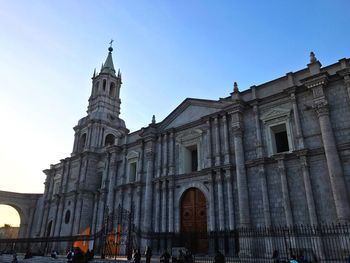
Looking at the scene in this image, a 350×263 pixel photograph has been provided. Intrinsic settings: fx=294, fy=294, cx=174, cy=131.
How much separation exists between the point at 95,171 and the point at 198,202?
13.6 m

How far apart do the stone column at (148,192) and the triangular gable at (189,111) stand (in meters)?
2.68

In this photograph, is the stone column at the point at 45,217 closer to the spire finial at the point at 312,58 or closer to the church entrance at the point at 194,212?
the church entrance at the point at 194,212

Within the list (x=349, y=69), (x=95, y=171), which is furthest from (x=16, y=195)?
(x=349, y=69)

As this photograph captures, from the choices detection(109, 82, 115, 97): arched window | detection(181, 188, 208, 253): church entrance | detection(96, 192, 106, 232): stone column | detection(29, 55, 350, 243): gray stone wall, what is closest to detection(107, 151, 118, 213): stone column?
detection(29, 55, 350, 243): gray stone wall

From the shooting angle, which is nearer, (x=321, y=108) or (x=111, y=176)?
(x=321, y=108)

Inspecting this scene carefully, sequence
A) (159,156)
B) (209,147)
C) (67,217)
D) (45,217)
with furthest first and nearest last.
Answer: (45,217), (67,217), (159,156), (209,147)

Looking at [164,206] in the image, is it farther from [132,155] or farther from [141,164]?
[132,155]

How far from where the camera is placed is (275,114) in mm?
18062

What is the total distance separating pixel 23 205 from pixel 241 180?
30947mm

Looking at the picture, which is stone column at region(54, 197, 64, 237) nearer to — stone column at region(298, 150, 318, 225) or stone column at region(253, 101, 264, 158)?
stone column at region(253, 101, 264, 158)

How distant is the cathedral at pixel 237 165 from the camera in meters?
15.3

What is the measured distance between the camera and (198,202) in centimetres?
1970

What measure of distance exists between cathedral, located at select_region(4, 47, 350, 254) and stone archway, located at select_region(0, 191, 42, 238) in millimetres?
10333

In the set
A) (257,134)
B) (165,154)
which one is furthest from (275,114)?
(165,154)
